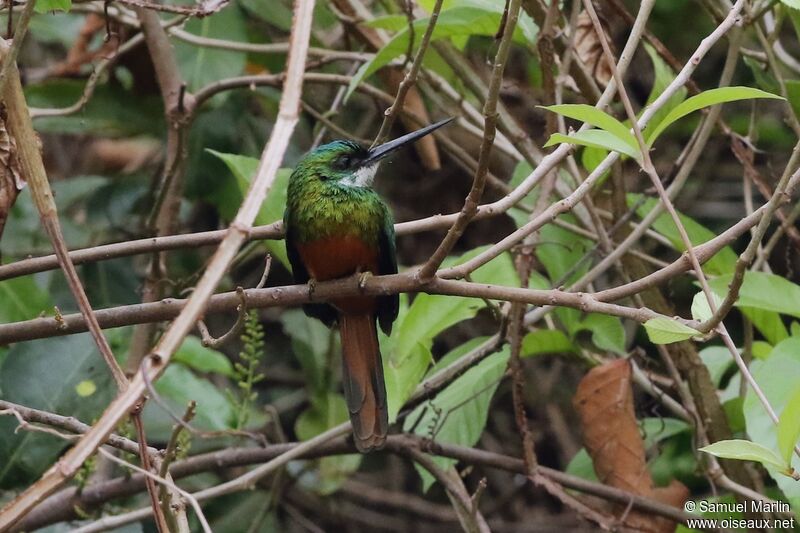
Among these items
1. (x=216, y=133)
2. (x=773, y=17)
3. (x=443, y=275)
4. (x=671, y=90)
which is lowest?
(x=443, y=275)

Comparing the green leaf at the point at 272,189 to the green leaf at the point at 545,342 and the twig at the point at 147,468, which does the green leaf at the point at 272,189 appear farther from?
the twig at the point at 147,468

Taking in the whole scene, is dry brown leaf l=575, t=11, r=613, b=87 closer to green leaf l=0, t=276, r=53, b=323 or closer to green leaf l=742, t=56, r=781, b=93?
green leaf l=742, t=56, r=781, b=93

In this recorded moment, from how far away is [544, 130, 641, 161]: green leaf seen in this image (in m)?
1.30

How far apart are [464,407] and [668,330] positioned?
105 cm

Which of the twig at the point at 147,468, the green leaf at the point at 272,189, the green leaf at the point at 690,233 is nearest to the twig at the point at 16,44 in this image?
the twig at the point at 147,468

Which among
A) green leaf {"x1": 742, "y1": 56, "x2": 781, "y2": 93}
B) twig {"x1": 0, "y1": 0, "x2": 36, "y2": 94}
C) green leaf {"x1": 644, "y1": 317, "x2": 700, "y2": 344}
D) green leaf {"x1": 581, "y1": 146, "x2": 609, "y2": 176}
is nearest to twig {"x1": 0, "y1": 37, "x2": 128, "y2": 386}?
twig {"x1": 0, "y1": 0, "x2": 36, "y2": 94}

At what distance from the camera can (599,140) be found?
4.34ft

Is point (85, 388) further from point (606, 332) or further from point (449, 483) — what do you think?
point (606, 332)

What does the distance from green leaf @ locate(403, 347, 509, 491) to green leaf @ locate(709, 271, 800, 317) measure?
489mm

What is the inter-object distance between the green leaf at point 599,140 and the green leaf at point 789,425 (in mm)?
351

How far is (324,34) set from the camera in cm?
346

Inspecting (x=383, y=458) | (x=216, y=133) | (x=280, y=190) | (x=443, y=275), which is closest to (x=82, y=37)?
(x=216, y=133)

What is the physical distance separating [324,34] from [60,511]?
181 centimetres

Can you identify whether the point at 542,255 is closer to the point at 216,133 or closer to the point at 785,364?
the point at 785,364
